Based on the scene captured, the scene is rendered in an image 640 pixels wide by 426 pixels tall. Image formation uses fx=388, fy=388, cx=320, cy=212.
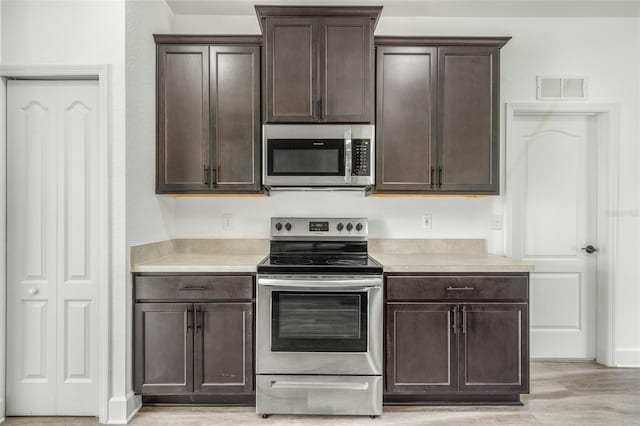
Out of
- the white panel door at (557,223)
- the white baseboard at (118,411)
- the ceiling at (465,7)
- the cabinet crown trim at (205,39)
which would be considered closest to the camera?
the white baseboard at (118,411)

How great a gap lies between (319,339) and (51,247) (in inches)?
68.9

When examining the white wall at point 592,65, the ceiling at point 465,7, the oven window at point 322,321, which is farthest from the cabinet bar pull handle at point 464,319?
the ceiling at point 465,7

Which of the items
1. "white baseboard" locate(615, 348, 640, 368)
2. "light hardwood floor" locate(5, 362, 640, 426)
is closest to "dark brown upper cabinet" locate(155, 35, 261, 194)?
"light hardwood floor" locate(5, 362, 640, 426)

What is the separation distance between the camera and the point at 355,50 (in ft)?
8.84

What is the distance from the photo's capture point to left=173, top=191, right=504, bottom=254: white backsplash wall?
3139mm

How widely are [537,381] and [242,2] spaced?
3.62 metres

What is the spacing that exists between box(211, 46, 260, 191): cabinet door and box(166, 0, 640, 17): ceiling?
522 millimetres

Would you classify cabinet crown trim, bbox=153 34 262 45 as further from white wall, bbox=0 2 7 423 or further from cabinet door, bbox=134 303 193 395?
cabinet door, bbox=134 303 193 395

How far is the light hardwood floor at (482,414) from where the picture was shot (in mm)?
2355

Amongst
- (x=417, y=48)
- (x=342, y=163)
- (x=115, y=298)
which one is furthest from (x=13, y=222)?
(x=417, y=48)

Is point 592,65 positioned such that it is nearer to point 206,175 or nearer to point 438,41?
point 438,41

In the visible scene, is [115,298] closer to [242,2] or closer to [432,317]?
[432,317]

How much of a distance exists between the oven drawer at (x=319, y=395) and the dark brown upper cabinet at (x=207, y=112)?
1.32 m

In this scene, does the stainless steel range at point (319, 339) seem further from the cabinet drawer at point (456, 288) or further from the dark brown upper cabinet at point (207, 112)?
the dark brown upper cabinet at point (207, 112)
